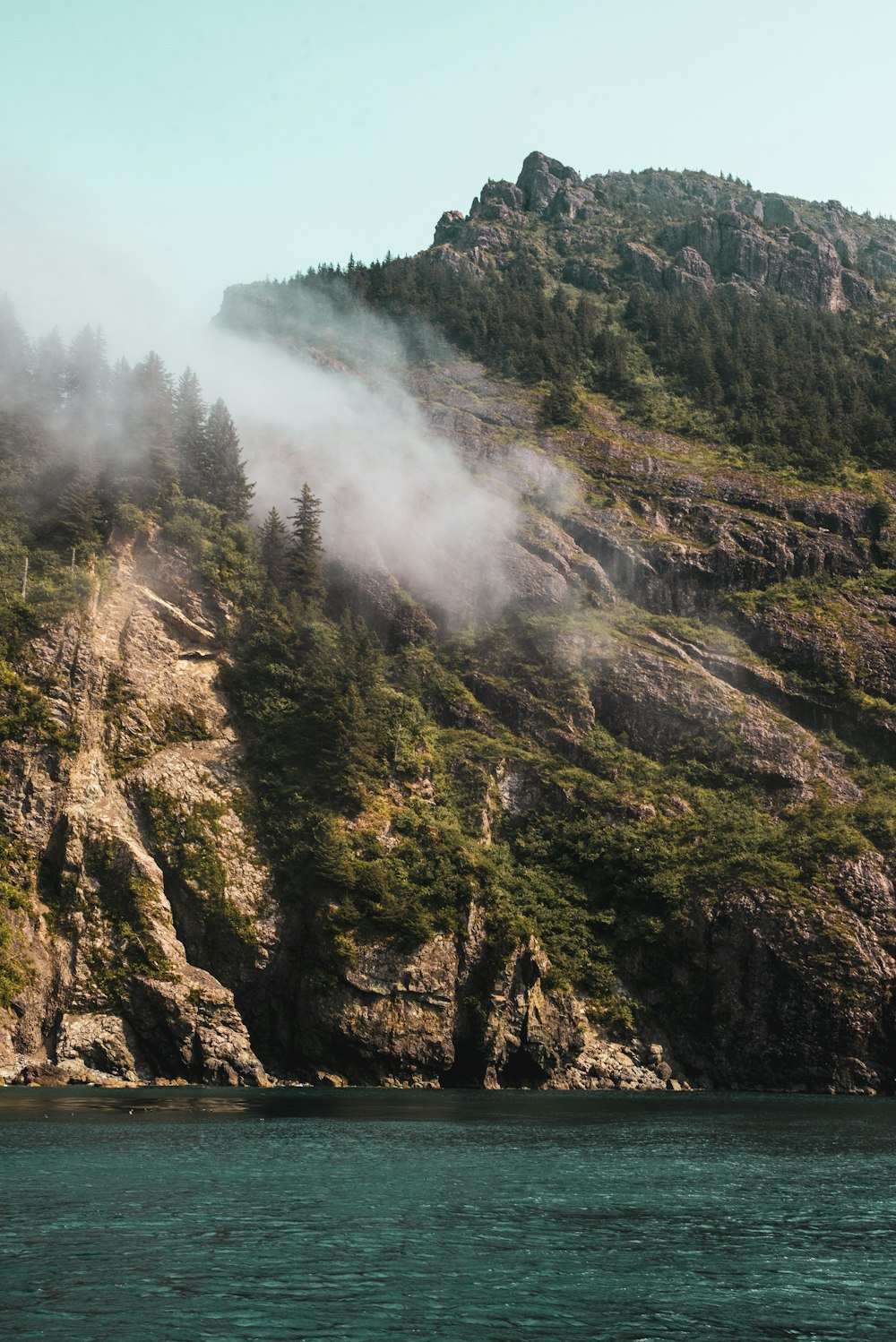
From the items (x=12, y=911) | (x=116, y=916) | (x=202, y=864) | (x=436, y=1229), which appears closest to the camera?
(x=436, y=1229)

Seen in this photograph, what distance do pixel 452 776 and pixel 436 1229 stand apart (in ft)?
241

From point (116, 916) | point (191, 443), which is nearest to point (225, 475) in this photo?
point (191, 443)

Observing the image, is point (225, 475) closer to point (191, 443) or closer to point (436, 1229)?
point (191, 443)

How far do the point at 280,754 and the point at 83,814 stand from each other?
18344mm

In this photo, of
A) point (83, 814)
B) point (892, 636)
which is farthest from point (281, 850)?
point (892, 636)

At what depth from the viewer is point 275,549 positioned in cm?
11881

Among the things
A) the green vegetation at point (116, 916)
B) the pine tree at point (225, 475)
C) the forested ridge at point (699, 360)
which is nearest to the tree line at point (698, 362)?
the forested ridge at point (699, 360)

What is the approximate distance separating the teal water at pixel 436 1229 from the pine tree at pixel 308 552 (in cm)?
A: 6811

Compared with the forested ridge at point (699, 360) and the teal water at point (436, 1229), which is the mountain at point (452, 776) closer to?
the forested ridge at point (699, 360)

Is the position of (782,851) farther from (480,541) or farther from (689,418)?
(689,418)

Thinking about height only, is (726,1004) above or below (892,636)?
below

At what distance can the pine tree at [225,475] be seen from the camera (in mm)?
120375

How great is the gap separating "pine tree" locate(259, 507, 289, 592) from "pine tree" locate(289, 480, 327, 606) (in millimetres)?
1050

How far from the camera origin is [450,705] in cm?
11419
